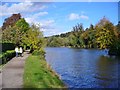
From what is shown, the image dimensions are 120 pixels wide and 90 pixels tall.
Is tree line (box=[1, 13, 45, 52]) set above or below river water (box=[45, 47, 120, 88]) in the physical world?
above

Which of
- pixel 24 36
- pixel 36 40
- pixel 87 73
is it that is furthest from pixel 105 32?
pixel 87 73

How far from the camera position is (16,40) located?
5825cm

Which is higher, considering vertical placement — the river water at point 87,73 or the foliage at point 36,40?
the foliage at point 36,40

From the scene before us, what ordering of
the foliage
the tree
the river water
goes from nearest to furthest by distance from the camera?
the river water
the foliage
the tree

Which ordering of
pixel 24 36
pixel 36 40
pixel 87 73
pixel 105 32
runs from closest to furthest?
1. pixel 87 73
2. pixel 36 40
3. pixel 24 36
4. pixel 105 32

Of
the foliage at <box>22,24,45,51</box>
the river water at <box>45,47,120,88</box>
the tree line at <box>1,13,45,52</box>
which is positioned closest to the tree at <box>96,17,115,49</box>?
the tree line at <box>1,13,45,52</box>

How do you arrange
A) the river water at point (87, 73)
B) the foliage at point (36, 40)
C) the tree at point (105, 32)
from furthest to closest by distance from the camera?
the tree at point (105, 32), the foliage at point (36, 40), the river water at point (87, 73)

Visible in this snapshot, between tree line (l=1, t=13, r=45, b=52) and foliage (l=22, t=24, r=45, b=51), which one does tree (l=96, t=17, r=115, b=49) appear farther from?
foliage (l=22, t=24, r=45, b=51)

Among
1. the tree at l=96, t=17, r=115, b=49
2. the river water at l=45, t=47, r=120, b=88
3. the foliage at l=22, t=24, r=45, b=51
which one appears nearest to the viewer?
the river water at l=45, t=47, r=120, b=88

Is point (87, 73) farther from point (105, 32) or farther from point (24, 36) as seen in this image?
point (105, 32)

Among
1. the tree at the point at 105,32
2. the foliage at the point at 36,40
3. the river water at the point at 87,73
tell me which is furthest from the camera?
the tree at the point at 105,32

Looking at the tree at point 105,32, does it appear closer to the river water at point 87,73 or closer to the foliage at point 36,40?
the foliage at point 36,40

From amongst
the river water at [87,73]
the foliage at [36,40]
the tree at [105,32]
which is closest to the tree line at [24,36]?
the foliage at [36,40]

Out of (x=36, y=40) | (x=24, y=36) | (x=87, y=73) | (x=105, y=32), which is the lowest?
(x=87, y=73)
